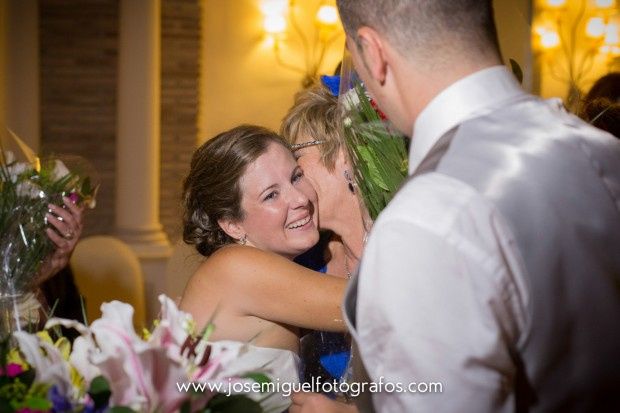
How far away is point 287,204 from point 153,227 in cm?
477

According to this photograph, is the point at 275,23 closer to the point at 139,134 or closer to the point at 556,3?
the point at 139,134

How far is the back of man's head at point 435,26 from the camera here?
137 centimetres

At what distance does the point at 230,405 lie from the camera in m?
1.30

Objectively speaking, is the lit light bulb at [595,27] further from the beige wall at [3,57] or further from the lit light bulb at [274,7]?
the beige wall at [3,57]

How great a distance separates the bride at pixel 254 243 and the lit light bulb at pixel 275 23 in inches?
234

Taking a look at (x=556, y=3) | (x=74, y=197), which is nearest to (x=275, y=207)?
(x=74, y=197)

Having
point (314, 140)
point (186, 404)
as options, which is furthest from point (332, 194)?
point (186, 404)

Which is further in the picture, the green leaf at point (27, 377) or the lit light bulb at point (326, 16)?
the lit light bulb at point (326, 16)

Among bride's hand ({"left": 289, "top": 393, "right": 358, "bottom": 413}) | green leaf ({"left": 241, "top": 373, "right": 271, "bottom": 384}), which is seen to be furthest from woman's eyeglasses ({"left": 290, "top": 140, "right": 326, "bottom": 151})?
green leaf ({"left": 241, "top": 373, "right": 271, "bottom": 384})

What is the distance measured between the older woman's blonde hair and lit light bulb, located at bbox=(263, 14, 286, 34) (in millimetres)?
5766

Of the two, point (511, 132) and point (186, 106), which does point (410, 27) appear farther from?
point (186, 106)

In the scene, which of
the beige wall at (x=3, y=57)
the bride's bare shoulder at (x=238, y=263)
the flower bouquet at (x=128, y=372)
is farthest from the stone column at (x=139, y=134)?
the flower bouquet at (x=128, y=372)

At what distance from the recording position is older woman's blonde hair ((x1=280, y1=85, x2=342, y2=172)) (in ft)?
8.88

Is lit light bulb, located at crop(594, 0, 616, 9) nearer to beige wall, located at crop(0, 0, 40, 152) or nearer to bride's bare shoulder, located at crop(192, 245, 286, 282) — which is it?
beige wall, located at crop(0, 0, 40, 152)
